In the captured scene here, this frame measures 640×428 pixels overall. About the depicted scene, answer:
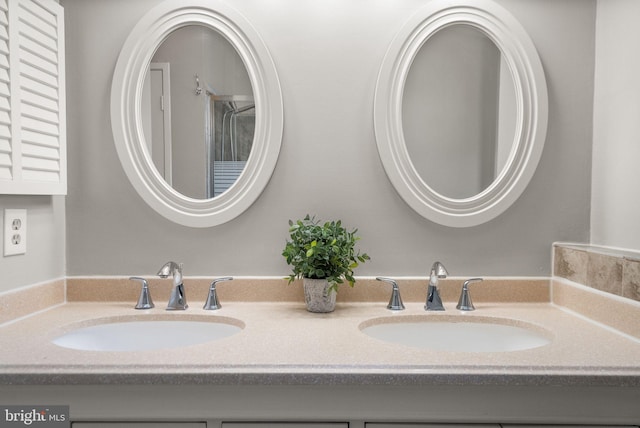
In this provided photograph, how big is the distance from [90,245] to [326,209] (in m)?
0.73

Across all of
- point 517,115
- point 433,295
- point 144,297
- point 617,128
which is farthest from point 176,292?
point 617,128

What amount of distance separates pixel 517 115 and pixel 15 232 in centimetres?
143

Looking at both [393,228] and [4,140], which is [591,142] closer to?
[393,228]

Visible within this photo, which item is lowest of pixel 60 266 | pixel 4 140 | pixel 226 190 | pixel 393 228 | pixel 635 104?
pixel 60 266

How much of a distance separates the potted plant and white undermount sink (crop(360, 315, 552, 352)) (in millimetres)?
142

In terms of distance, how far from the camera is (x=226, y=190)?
1.41 meters

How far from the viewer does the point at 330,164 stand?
1.42 m

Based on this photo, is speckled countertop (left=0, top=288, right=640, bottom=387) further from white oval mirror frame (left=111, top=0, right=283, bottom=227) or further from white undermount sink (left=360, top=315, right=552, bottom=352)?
white oval mirror frame (left=111, top=0, right=283, bottom=227)

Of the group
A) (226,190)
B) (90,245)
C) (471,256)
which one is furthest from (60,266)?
→ (471,256)

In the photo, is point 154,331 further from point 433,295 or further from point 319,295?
point 433,295

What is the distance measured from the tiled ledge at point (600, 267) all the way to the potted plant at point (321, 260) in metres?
0.62

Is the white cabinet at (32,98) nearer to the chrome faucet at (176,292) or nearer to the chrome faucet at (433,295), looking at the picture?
the chrome faucet at (176,292)

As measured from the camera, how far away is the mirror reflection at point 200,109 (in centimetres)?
141

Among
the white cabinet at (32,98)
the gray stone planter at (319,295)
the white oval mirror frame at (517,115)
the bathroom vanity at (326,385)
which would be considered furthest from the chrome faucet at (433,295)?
the white cabinet at (32,98)
